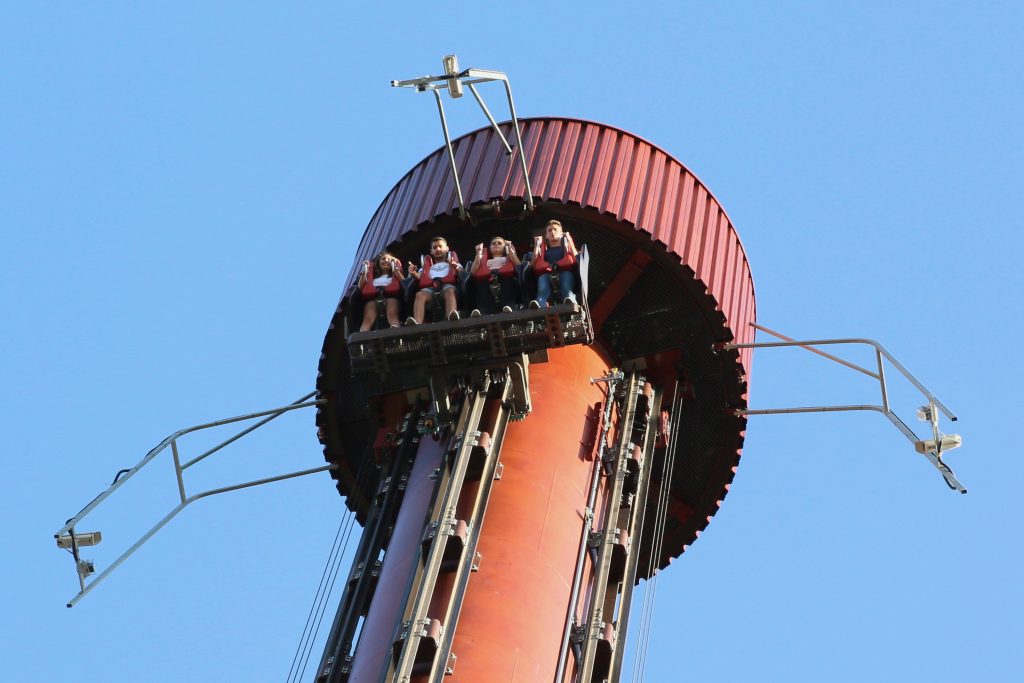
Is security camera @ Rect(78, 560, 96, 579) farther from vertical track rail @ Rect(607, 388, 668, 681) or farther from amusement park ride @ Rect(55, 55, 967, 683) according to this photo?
vertical track rail @ Rect(607, 388, 668, 681)

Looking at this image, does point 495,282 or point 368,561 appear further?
point 368,561

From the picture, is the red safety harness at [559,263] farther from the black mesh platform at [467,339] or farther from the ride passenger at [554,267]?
the black mesh platform at [467,339]

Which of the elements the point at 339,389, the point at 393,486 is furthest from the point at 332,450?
the point at 393,486

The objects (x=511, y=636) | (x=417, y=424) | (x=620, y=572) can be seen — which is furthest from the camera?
(x=417, y=424)

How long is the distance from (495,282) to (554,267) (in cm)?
113

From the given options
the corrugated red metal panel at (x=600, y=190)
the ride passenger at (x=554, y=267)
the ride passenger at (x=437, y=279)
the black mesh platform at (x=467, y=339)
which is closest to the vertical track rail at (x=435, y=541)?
the black mesh platform at (x=467, y=339)

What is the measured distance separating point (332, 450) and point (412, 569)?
8229 millimetres

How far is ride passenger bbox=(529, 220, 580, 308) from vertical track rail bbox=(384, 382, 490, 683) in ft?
6.53

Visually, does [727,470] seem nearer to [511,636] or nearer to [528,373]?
[528,373]

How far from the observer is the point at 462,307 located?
3291 centimetres

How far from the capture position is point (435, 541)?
30.5 meters

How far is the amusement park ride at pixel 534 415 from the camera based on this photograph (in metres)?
30.8

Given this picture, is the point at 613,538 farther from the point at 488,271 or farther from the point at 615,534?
the point at 488,271

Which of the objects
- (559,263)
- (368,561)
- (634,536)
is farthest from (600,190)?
(368,561)
